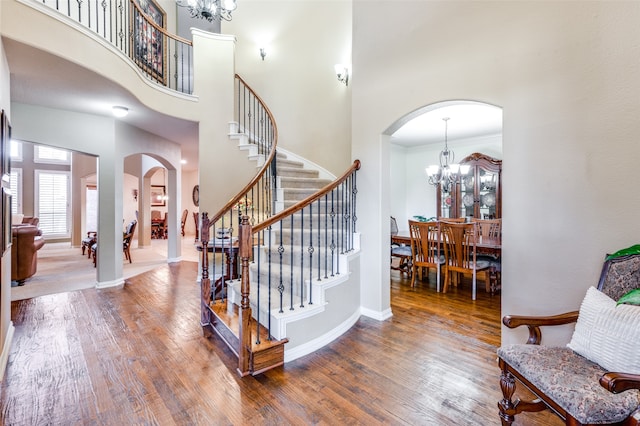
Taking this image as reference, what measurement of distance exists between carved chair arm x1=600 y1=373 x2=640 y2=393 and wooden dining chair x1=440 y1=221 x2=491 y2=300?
2702 mm

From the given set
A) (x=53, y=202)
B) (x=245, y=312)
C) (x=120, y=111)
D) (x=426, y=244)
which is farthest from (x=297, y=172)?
(x=53, y=202)

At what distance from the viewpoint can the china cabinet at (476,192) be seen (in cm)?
582

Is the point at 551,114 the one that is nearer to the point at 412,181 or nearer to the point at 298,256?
the point at 298,256

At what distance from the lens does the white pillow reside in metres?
1.25

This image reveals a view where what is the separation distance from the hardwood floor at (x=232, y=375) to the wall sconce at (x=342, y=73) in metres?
3.96

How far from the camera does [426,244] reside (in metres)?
4.20

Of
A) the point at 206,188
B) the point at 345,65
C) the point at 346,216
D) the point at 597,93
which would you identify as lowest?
the point at 346,216

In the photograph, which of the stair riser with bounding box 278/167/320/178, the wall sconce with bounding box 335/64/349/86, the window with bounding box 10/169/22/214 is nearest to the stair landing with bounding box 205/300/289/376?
the stair riser with bounding box 278/167/320/178

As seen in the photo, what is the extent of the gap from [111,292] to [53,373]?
2.36 meters

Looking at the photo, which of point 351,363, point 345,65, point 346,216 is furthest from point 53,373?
point 345,65

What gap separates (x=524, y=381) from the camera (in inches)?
57.2

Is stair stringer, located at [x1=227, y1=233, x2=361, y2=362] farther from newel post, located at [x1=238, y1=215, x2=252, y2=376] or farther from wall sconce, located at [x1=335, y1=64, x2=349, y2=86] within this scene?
wall sconce, located at [x1=335, y1=64, x2=349, y2=86]

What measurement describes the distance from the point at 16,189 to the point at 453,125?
1133 centimetres

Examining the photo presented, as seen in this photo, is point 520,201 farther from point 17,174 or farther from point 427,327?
point 17,174
